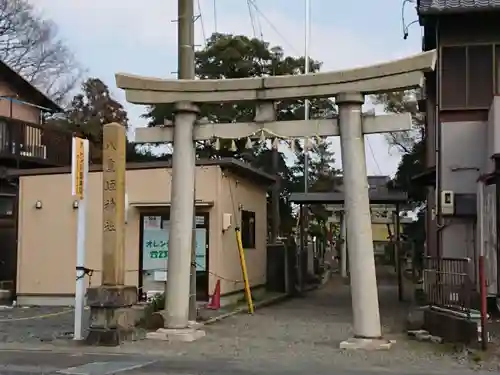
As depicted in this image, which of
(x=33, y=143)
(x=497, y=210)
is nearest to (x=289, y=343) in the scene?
(x=497, y=210)

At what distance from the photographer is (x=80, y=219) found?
13461 millimetres

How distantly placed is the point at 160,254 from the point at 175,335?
6.03 m

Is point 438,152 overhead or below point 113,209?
overhead

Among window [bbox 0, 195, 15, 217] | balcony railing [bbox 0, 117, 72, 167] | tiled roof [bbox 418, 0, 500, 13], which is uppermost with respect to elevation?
tiled roof [bbox 418, 0, 500, 13]

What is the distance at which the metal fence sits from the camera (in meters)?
12.7

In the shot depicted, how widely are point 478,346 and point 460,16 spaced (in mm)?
8247

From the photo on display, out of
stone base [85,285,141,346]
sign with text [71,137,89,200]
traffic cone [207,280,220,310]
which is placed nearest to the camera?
stone base [85,285,141,346]

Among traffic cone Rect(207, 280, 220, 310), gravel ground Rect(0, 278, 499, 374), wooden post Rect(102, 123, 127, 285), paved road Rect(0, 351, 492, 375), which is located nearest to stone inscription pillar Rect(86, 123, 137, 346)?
wooden post Rect(102, 123, 127, 285)

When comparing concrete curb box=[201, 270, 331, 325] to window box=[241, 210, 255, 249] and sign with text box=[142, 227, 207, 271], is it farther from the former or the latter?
window box=[241, 210, 255, 249]

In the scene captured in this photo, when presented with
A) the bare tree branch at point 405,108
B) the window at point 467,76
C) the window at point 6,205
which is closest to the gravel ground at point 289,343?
the window at point 467,76

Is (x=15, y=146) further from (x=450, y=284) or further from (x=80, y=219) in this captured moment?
(x=450, y=284)

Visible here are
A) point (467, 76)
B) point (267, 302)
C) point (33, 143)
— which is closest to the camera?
point (467, 76)

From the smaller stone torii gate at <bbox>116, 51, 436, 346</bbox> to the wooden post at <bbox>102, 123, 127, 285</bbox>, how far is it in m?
0.75

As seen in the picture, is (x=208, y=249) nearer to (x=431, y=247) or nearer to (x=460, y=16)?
(x=431, y=247)
